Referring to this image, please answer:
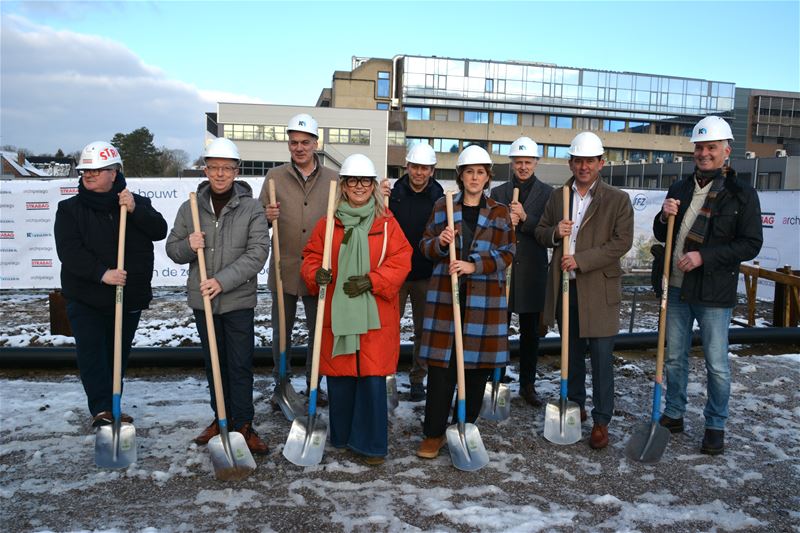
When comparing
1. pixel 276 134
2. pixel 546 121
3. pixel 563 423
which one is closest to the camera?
pixel 563 423

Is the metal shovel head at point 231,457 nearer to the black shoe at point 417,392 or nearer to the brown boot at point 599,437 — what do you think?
the black shoe at point 417,392

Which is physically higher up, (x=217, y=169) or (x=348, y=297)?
(x=217, y=169)

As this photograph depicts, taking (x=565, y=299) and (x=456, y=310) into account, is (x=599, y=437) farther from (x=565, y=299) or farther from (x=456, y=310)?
(x=456, y=310)

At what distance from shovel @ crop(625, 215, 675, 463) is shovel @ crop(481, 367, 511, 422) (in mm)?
1037

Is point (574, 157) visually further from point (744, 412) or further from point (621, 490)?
point (744, 412)

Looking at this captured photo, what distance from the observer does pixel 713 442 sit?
4.58m

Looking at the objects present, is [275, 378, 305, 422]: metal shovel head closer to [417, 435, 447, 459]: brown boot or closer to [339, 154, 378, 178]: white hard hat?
[417, 435, 447, 459]: brown boot

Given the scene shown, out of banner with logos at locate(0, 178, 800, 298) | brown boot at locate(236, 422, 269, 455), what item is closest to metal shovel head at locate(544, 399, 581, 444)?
brown boot at locate(236, 422, 269, 455)

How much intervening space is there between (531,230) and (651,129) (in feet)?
241

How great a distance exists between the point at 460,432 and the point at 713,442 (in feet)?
6.32

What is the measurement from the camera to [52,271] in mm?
10781

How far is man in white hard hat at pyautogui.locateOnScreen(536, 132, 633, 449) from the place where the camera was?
15.1 ft

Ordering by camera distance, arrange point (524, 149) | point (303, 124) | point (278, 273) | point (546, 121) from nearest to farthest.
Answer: point (303, 124), point (278, 273), point (524, 149), point (546, 121)

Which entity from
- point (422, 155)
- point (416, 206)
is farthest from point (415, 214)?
point (422, 155)
